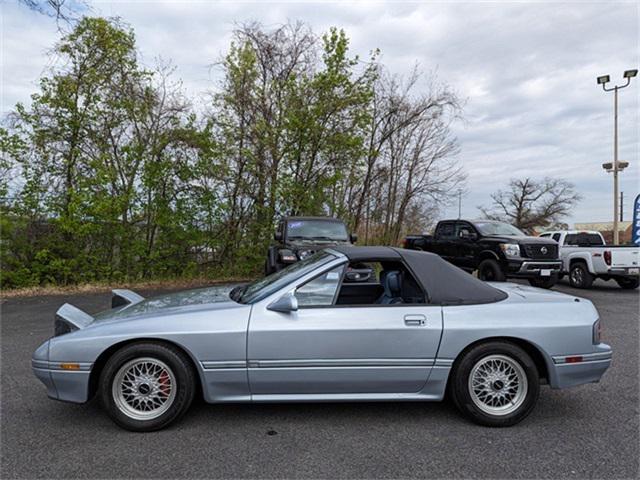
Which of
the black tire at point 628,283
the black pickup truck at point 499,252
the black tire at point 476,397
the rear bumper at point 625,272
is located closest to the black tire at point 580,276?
the rear bumper at point 625,272

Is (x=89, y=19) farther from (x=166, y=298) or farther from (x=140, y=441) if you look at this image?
(x=140, y=441)

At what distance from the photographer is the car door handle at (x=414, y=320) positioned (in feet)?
10.3

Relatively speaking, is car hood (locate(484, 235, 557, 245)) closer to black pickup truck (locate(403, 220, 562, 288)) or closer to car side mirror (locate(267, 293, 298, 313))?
black pickup truck (locate(403, 220, 562, 288))

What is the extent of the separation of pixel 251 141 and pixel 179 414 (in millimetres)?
10582

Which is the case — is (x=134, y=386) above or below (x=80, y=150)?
below

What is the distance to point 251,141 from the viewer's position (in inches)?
498

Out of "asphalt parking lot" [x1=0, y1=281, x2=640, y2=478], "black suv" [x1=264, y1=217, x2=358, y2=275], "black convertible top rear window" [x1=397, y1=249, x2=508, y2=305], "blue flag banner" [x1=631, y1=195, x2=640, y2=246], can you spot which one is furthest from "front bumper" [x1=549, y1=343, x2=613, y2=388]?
"blue flag banner" [x1=631, y1=195, x2=640, y2=246]

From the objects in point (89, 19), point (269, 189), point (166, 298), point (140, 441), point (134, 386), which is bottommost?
point (140, 441)

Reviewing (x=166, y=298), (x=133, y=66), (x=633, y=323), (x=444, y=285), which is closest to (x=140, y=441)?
(x=166, y=298)

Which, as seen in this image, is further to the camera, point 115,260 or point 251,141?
point 251,141

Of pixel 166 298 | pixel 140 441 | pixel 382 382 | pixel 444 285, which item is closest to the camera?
pixel 140 441

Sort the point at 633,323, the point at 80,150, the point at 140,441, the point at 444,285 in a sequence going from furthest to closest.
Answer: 1. the point at 80,150
2. the point at 633,323
3. the point at 444,285
4. the point at 140,441

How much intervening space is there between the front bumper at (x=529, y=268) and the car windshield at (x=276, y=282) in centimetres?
728

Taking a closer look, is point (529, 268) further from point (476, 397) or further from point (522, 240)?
point (476, 397)
